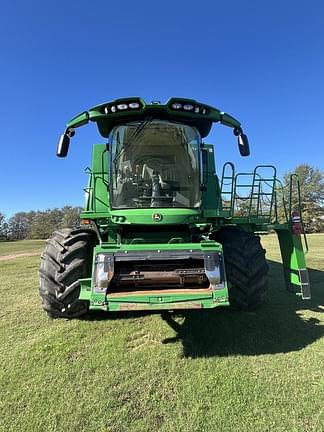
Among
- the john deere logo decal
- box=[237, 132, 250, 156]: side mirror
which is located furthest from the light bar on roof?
the john deere logo decal

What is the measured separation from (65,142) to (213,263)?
292cm

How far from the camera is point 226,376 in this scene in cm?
362

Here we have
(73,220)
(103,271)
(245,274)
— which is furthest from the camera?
(73,220)

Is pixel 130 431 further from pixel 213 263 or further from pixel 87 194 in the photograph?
pixel 87 194

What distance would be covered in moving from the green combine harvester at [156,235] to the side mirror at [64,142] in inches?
0.6

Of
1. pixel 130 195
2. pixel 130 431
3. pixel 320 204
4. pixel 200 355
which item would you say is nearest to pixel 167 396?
pixel 130 431

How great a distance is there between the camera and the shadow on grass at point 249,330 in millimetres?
4336

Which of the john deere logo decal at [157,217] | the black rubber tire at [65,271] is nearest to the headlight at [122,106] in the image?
the john deere logo decal at [157,217]

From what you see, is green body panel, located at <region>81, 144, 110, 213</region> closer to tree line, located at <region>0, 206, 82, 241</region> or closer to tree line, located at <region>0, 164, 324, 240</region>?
tree line, located at <region>0, 164, 324, 240</region>

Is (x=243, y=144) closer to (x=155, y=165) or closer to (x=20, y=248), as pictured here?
(x=155, y=165)

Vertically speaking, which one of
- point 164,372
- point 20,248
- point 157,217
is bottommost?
point 164,372

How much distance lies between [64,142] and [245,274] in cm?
328

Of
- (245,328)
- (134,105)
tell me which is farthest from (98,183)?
(245,328)

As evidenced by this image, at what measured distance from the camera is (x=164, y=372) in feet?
12.4
